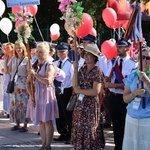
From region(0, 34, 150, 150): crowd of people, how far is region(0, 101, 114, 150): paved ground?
1.36 feet

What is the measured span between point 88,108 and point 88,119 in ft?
0.53

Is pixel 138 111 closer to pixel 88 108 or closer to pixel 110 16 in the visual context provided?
pixel 88 108

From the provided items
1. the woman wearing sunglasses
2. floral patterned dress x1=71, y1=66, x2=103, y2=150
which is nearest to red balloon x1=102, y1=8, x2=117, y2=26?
floral patterned dress x1=71, y1=66, x2=103, y2=150

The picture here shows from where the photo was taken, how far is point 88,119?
642 centimetres

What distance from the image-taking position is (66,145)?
314 inches

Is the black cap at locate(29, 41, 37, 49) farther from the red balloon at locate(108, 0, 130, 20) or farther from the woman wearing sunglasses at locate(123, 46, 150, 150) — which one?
the woman wearing sunglasses at locate(123, 46, 150, 150)

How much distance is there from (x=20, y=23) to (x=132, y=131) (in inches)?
117

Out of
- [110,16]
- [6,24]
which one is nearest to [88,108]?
[110,16]

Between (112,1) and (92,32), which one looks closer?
(92,32)

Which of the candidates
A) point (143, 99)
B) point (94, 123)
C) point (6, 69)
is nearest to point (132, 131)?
point (143, 99)

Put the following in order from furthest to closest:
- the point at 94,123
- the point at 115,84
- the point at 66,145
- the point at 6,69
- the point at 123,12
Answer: the point at 6,69 → the point at 123,12 → the point at 66,145 → the point at 115,84 → the point at 94,123

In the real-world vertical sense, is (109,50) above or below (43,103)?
above

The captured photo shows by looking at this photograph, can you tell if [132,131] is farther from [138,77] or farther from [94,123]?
[94,123]

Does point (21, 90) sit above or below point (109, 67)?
below
